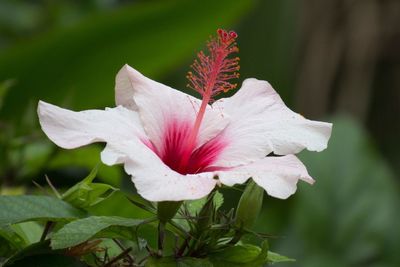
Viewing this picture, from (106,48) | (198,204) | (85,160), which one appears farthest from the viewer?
(106,48)

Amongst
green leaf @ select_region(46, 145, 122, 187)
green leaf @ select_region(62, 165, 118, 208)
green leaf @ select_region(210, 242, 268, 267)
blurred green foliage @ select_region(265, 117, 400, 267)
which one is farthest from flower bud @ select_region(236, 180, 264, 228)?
blurred green foliage @ select_region(265, 117, 400, 267)

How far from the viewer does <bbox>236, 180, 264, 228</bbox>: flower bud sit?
27.2 inches

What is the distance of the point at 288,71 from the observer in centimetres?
318

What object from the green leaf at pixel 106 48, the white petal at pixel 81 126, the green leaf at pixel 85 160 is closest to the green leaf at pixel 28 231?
the white petal at pixel 81 126

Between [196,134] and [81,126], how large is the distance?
0.13 metres

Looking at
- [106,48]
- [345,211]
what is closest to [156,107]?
[106,48]

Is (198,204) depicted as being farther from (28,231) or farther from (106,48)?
(106,48)

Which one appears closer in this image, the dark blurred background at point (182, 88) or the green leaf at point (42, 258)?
the green leaf at point (42, 258)

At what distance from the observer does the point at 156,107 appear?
761 mm

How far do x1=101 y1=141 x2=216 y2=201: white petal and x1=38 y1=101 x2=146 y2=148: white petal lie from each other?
0.02 meters

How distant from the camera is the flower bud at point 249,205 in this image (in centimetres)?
69

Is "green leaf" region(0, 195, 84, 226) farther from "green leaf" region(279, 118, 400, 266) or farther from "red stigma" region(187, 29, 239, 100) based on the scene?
"green leaf" region(279, 118, 400, 266)

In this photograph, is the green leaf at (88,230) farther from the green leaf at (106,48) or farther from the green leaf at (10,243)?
the green leaf at (106,48)

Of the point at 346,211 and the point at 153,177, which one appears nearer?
the point at 153,177
